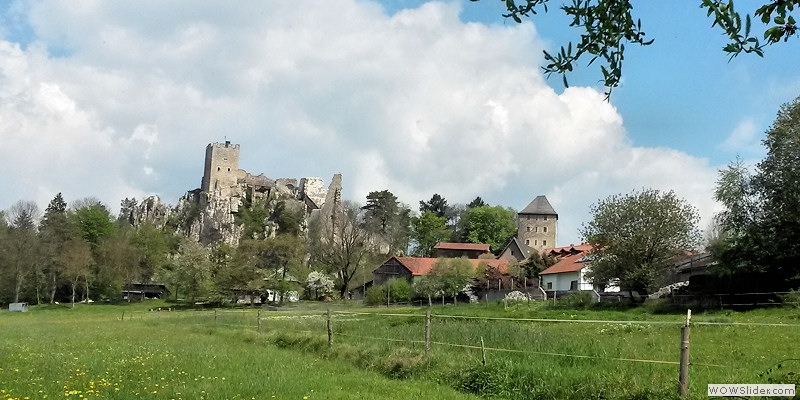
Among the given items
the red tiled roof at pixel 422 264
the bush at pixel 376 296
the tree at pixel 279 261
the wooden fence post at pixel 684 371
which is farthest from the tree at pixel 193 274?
the wooden fence post at pixel 684 371

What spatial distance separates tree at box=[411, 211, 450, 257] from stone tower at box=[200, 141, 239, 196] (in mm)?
41043

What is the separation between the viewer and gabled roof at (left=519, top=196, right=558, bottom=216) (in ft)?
411

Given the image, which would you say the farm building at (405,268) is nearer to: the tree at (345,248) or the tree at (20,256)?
the tree at (345,248)

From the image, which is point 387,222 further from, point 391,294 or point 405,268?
point 391,294

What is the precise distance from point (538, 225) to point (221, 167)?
6819 centimetres

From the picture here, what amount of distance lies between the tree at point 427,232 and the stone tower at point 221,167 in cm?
4104

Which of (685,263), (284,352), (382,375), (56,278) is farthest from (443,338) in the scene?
(56,278)

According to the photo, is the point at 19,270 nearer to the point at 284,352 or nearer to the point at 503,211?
the point at 284,352

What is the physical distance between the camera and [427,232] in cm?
12762

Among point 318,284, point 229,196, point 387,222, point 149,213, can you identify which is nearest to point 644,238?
point 318,284

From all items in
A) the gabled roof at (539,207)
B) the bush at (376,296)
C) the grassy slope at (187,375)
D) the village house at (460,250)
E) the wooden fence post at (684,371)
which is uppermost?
the gabled roof at (539,207)

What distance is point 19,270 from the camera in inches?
2899

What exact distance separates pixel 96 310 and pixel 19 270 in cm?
1110

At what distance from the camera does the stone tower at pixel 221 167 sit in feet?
450
